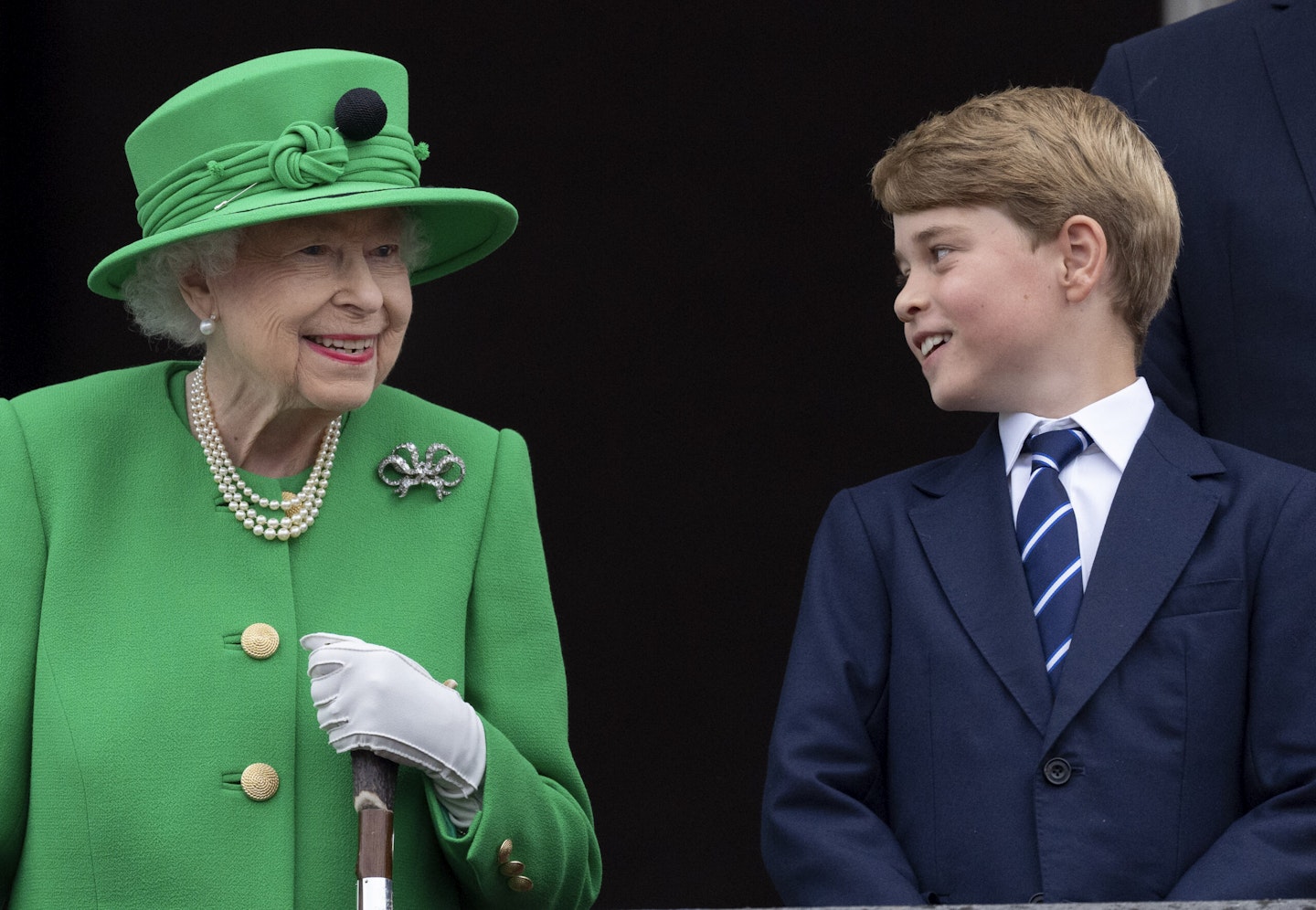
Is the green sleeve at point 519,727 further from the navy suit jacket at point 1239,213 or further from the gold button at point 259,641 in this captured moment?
the navy suit jacket at point 1239,213

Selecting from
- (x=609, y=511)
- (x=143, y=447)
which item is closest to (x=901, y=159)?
(x=143, y=447)

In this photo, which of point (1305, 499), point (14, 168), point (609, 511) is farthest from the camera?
point (609, 511)

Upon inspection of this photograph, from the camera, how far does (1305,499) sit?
106 inches

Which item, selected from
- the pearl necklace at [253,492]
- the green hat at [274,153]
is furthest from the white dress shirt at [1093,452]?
the pearl necklace at [253,492]

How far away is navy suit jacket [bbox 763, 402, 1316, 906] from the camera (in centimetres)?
259

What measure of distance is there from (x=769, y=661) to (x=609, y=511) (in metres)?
0.51

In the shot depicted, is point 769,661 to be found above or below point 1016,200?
below

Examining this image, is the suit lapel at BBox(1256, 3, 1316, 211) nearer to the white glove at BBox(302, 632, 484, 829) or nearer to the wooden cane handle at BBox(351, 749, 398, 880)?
the white glove at BBox(302, 632, 484, 829)

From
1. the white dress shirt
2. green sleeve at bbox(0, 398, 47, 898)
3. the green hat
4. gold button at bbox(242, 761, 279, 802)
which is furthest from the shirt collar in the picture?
green sleeve at bbox(0, 398, 47, 898)

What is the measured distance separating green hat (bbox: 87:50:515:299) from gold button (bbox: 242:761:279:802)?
0.65 metres

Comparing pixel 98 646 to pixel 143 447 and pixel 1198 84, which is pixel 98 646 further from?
pixel 1198 84

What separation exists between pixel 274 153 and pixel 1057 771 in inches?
48.1

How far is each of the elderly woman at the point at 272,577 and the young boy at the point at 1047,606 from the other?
392mm

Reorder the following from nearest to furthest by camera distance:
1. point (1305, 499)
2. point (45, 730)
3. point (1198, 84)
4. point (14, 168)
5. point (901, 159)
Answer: point (45, 730) < point (1305, 499) < point (901, 159) < point (1198, 84) < point (14, 168)
